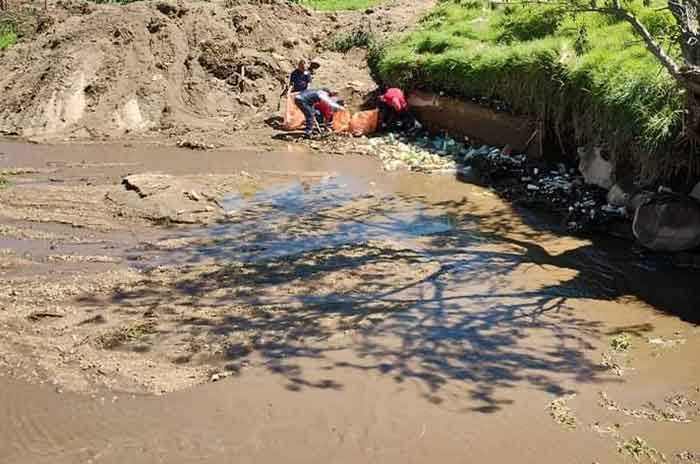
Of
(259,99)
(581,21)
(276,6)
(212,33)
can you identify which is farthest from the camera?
(276,6)

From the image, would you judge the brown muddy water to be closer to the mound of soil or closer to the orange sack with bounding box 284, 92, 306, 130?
the orange sack with bounding box 284, 92, 306, 130

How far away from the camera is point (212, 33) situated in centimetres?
1653

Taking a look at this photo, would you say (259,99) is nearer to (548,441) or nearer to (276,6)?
(276,6)

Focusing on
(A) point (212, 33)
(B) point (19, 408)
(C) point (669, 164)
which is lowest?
(B) point (19, 408)

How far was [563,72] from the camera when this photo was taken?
9609 mm

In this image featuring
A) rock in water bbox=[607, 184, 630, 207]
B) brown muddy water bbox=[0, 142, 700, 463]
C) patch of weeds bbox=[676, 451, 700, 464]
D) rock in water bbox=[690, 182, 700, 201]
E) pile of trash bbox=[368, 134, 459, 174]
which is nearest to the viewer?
patch of weeds bbox=[676, 451, 700, 464]

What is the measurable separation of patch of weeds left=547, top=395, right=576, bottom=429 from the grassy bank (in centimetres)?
385

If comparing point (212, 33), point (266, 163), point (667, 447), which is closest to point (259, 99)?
point (212, 33)

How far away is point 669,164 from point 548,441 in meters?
4.53

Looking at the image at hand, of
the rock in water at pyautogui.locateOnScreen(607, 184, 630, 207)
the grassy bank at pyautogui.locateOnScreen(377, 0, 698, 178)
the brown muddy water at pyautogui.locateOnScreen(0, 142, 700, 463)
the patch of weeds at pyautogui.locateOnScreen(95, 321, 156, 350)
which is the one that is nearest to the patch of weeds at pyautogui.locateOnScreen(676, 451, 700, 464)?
the brown muddy water at pyautogui.locateOnScreen(0, 142, 700, 463)

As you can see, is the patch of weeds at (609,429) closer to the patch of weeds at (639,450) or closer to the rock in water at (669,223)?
the patch of weeds at (639,450)

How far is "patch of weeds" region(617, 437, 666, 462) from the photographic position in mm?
4164

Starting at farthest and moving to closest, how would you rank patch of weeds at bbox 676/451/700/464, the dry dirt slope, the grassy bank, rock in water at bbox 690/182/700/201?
the dry dirt slope < the grassy bank < rock in water at bbox 690/182/700/201 < patch of weeds at bbox 676/451/700/464

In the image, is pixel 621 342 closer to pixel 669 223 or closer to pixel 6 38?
Answer: pixel 669 223
